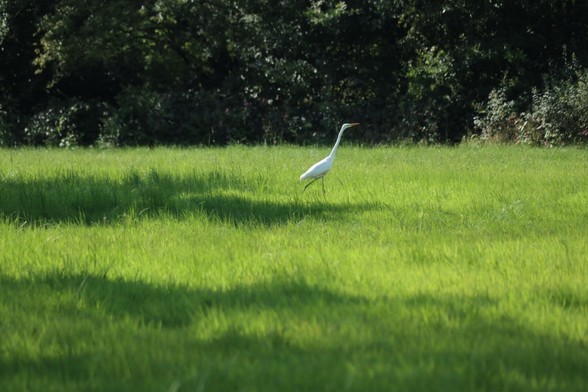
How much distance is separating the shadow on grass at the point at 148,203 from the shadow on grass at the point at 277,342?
11.4 feet

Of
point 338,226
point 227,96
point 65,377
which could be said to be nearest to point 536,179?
point 338,226

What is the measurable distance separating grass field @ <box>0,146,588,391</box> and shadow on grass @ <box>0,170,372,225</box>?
36 mm

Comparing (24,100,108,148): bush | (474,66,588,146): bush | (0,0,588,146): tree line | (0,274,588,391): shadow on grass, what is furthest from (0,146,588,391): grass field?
(24,100,108,148): bush

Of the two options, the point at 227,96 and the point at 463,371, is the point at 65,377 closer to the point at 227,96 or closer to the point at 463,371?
the point at 463,371

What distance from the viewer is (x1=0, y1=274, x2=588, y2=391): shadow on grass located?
3.99 m

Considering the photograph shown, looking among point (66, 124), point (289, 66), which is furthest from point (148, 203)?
point (66, 124)

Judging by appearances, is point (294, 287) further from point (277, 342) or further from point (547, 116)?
point (547, 116)

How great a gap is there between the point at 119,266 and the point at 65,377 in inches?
107

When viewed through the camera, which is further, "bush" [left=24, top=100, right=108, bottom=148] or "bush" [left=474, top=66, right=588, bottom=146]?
"bush" [left=24, top=100, right=108, bottom=148]

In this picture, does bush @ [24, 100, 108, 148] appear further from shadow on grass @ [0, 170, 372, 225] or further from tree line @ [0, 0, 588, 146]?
shadow on grass @ [0, 170, 372, 225]

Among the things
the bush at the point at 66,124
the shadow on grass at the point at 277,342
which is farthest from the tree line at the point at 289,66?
the shadow on grass at the point at 277,342

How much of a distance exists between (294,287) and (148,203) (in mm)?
4756

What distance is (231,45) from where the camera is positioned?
Result: 2792 cm

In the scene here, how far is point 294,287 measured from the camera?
5875mm
